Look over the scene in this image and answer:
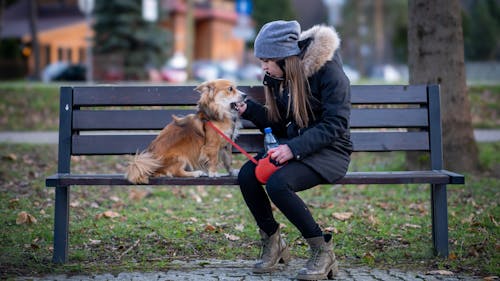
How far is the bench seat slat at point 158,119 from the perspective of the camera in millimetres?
5203

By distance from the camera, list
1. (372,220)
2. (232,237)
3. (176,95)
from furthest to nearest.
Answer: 1. (372,220)
2. (232,237)
3. (176,95)

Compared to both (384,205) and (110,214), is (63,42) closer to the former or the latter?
(110,214)

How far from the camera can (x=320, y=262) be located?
4.44 m

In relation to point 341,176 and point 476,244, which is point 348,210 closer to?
point 476,244

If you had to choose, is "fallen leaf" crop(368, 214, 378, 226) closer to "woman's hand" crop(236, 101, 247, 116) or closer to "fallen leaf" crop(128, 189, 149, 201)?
"woman's hand" crop(236, 101, 247, 116)

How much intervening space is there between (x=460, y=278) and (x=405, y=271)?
369mm

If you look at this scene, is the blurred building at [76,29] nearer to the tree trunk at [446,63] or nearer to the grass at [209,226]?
the tree trunk at [446,63]

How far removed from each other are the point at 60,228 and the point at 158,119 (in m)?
1.12

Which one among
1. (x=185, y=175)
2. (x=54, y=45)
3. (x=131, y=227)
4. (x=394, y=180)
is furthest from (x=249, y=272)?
(x=54, y=45)

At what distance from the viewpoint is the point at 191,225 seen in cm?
607

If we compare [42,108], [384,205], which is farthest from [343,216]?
[42,108]

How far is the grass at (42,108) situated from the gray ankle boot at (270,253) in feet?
28.4

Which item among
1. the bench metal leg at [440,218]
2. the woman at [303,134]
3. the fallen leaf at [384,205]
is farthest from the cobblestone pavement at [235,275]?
the fallen leaf at [384,205]

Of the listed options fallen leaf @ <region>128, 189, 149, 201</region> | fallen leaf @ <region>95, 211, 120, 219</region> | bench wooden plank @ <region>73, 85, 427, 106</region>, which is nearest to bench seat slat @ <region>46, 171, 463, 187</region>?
bench wooden plank @ <region>73, 85, 427, 106</region>
